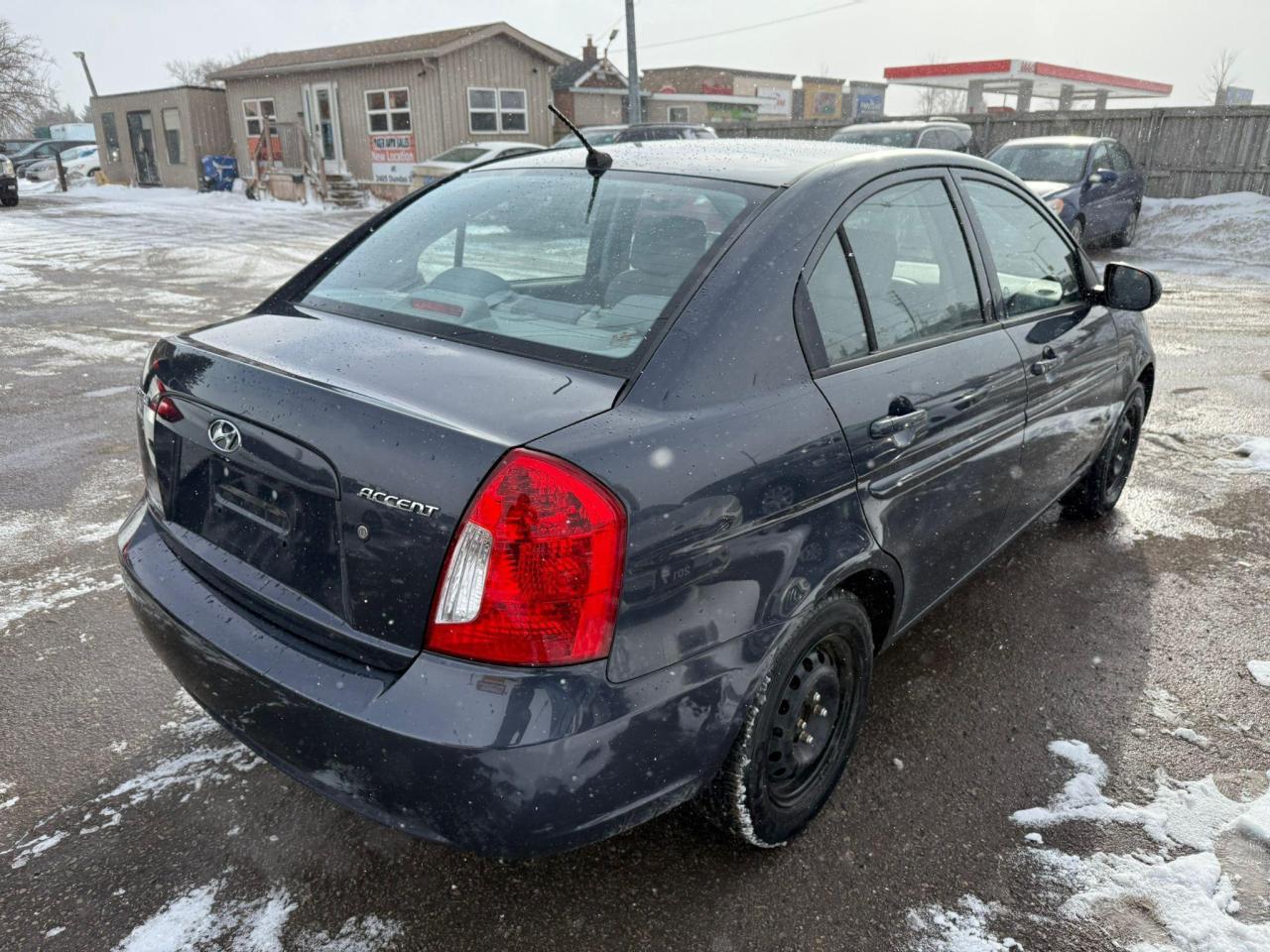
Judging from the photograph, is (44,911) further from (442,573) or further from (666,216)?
(666,216)

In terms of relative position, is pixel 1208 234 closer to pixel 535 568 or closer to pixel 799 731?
pixel 799 731

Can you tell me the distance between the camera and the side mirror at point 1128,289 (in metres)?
3.40

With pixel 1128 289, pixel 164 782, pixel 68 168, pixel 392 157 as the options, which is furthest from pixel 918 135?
pixel 68 168

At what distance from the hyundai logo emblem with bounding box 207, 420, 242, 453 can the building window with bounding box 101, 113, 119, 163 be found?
3680 centimetres

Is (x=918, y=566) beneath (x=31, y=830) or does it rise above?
above

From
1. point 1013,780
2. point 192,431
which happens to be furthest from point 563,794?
point 1013,780

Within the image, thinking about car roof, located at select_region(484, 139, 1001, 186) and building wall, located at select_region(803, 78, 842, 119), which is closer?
car roof, located at select_region(484, 139, 1001, 186)

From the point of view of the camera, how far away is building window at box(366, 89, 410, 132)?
24.6 metres

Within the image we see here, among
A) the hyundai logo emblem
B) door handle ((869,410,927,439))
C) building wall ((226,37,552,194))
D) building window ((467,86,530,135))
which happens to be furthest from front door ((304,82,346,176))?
door handle ((869,410,927,439))

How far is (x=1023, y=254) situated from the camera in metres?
3.25

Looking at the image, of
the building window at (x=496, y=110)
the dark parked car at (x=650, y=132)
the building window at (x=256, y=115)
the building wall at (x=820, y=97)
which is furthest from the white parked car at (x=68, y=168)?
the building wall at (x=820, y=97)

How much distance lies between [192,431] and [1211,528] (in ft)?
14.5

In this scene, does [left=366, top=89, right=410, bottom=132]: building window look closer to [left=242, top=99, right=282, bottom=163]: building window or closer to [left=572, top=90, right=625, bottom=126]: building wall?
[left=242, top=99, right=282, bottom=163]: building window

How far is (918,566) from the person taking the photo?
2566 mm
